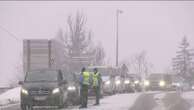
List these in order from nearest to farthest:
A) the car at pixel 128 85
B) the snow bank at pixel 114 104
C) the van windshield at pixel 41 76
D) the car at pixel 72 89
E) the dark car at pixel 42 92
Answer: the dark car at pixel 42 92
the snow bank at pixel 114 104
the van windshield at pixel 41 76
the car at pixel 72 89
the car at pixel 128 85

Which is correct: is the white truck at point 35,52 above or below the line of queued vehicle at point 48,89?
above

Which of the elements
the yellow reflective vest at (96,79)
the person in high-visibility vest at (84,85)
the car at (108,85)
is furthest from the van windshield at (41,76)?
the car at (108,85)

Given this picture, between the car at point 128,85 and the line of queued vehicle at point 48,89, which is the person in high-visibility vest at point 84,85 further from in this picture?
the car at point 128,85

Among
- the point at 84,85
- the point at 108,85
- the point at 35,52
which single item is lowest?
the point at 108,85

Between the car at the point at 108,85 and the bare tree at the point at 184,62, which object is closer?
the car at the point at 108,85

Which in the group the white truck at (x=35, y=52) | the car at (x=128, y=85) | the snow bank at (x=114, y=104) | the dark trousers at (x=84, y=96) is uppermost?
the white truck at (x=35, y=52)

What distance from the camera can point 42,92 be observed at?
73.3ft

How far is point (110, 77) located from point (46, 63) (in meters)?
4.55

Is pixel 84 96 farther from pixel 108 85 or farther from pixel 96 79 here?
pixel 108 85

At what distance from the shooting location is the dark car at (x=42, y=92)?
22266 mm

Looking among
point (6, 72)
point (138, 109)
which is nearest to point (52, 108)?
point (138, 109)

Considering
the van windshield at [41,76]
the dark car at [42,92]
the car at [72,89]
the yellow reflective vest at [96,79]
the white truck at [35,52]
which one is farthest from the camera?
the white truck at [35,52]

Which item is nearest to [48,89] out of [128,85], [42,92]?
[42,92]

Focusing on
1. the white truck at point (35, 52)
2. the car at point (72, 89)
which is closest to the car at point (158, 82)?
the white truck at point (35, 52)
